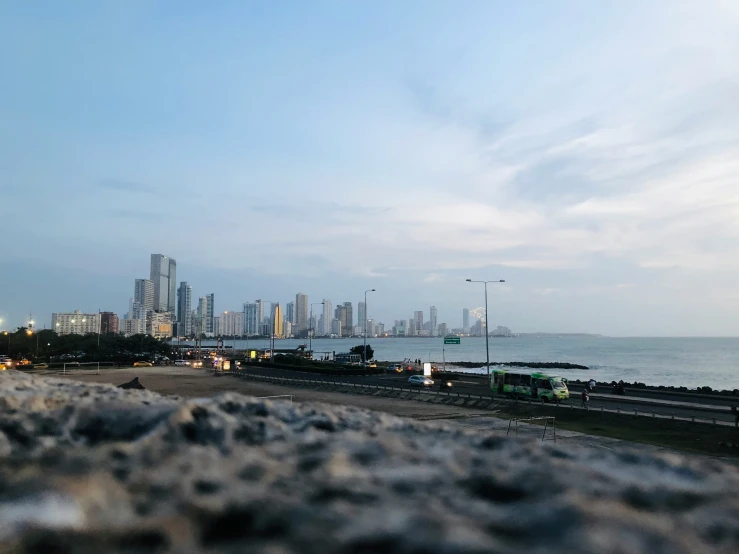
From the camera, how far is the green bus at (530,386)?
34562mm

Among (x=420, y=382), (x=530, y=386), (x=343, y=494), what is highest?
(x=343, y=494)

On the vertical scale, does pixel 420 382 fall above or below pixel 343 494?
below

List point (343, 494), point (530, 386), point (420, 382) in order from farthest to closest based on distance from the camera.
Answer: point (420, 382) → point (530, 386) → point (343, 494)

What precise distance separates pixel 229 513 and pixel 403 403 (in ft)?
107

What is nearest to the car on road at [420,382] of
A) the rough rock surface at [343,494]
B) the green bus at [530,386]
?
the green bus at [530,386]

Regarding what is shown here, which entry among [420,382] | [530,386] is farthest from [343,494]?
[420,382]

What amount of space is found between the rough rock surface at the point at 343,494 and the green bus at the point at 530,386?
35.4 metres

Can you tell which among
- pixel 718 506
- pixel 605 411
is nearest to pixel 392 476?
pixel 718 506

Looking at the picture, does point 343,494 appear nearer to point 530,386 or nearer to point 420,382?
point 530,386

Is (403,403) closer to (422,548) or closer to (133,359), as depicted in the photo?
(422,548)

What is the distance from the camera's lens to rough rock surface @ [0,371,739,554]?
4.00ft

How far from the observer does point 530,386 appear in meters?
36.1

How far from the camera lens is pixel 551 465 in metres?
1.60

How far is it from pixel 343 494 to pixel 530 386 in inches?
1462
